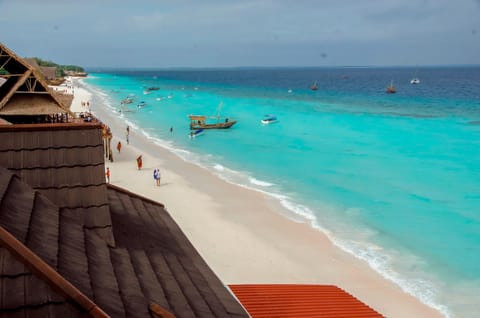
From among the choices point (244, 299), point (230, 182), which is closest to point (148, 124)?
point (230, 182)

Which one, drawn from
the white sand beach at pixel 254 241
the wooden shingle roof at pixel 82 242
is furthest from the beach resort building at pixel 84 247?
the white sand beach at pixel 254 241

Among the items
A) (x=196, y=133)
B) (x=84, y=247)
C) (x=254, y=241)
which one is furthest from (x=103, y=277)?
(x=196, y=133)

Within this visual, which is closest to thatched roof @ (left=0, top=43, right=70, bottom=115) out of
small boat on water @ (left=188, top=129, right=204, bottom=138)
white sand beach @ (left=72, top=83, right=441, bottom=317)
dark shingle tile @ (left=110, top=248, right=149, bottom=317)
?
dark shingle tile @ (left=110, top=248, right=149, bottom=317)

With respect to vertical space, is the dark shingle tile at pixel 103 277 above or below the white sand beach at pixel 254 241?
above

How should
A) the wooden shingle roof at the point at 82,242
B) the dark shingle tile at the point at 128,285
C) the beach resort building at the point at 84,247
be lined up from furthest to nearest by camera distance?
the dark shingle tile at the point at 128,285, the wooden shingle roof at the point at 82,242, the beach resort building at the point at 84,247

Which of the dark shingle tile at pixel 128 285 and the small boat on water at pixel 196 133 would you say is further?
the small boat on water at pixel 196 133

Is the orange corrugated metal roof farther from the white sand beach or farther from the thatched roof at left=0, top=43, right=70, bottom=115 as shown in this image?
the thatched roof at left=0, top=43, right=70, bottom=115

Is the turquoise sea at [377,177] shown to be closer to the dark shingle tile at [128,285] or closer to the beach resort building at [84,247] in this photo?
the beach resort building at [84,247]

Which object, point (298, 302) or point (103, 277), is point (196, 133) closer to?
point (298, 302)
